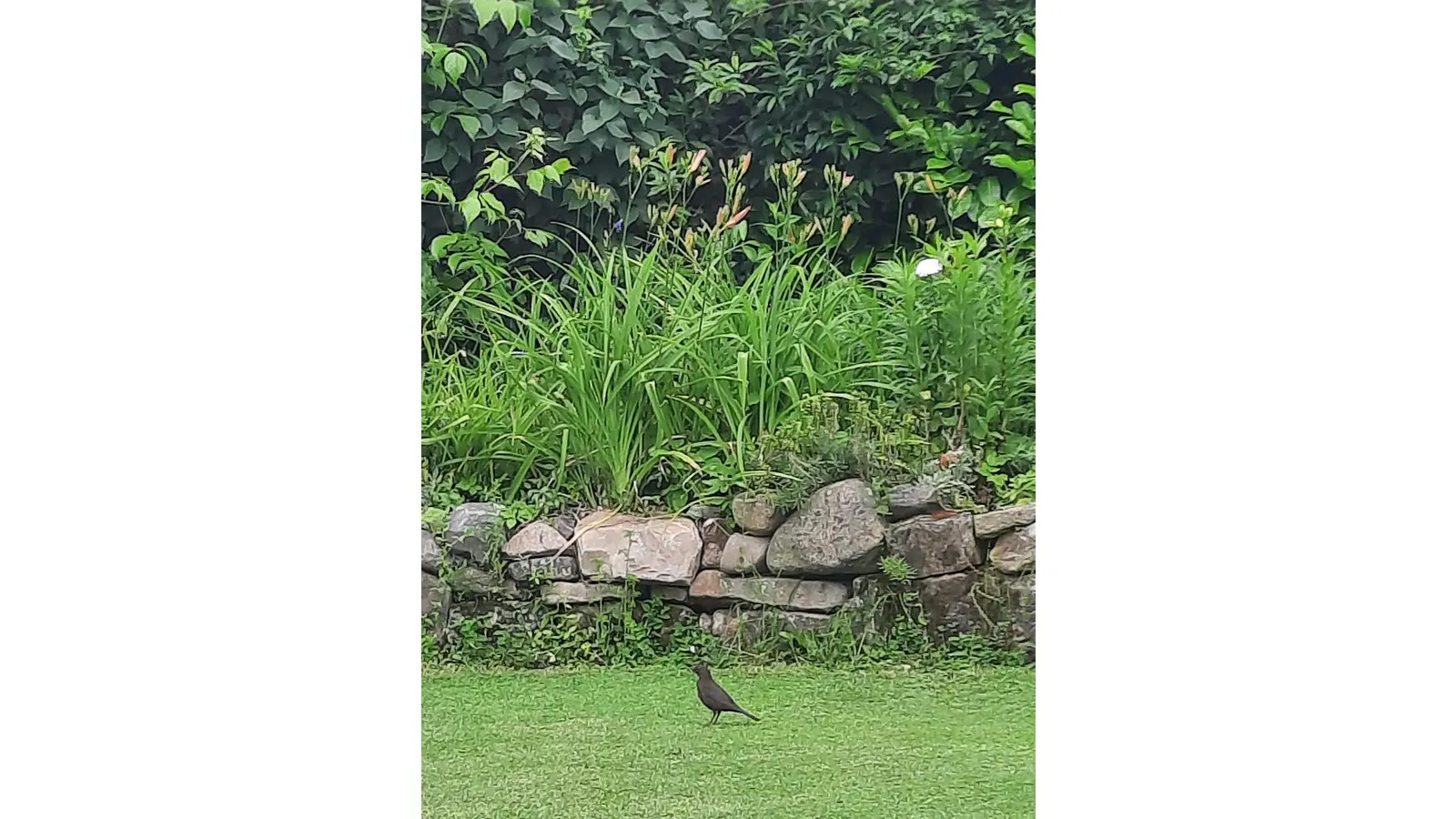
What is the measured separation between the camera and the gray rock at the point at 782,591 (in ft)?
14.5

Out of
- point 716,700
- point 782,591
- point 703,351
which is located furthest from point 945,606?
point 703,351

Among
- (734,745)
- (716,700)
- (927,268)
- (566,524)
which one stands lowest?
(734,745)

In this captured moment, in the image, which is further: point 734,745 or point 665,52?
point 665,52

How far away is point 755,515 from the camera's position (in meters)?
4.42

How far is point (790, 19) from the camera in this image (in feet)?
14.6

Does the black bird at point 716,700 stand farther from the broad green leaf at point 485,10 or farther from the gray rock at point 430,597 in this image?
the broad green leaf at point 485,10

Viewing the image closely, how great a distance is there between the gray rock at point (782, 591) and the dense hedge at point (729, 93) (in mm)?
1079

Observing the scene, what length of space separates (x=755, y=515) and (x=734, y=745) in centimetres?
70

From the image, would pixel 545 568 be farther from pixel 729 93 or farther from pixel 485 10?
pixel 485 10

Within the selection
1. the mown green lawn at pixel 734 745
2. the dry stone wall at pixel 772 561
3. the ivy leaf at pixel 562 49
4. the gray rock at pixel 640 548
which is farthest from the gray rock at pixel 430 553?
the ivy leaf at pixel 562 49

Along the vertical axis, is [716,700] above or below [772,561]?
below

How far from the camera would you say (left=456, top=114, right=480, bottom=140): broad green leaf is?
4.46 m
